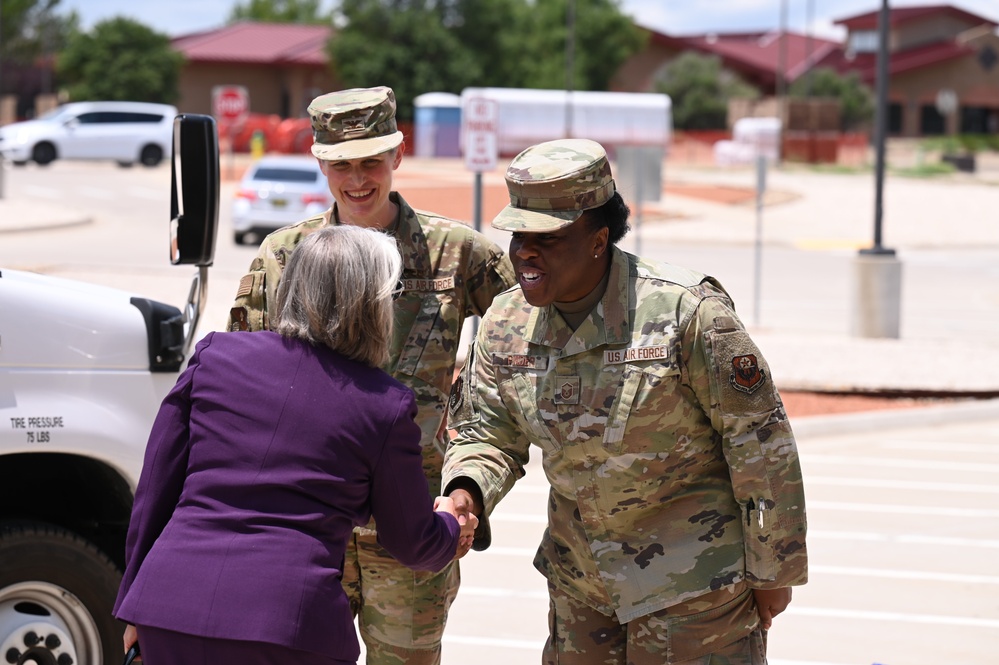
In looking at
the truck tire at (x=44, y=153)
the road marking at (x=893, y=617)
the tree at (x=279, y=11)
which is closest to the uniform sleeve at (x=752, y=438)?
the road marking at (x=893, y=617)

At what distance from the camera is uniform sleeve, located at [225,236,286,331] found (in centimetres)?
418

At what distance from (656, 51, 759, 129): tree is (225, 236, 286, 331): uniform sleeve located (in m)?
72.3

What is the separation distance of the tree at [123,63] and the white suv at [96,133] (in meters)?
21.4

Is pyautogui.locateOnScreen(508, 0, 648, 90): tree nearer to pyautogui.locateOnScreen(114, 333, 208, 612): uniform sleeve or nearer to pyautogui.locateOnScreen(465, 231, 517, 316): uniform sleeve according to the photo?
pyautogui.locateOnScreen(465, 231, 517, 316): uniform sleeve

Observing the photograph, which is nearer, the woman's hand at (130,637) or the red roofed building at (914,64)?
the woman's hand at (130,637)

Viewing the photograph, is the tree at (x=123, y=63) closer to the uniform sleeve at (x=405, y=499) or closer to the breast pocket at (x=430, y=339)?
the breast pocket at (x=430, y=339)

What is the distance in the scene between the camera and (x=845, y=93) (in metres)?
78.4

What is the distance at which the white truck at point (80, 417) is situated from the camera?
14.1 ft

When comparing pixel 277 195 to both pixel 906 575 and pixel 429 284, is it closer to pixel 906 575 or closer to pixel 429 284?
pixel 906 575

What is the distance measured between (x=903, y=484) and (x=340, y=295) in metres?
7.38

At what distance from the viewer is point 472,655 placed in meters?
6.05

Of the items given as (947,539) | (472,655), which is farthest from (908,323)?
(472,655)

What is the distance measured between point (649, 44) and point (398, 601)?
77.8 metres

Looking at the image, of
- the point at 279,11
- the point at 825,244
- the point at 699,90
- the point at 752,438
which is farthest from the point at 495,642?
the point at 279,11
